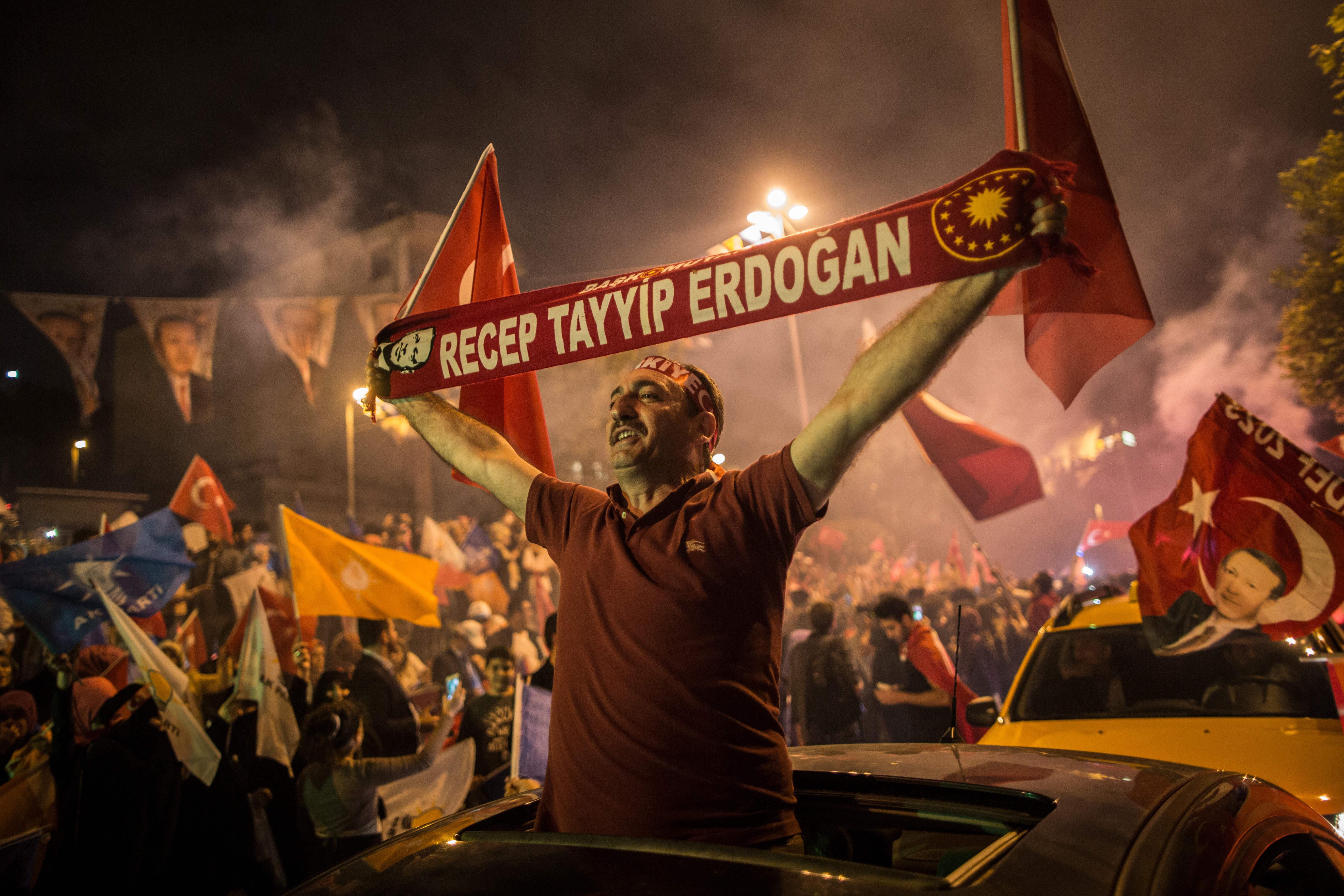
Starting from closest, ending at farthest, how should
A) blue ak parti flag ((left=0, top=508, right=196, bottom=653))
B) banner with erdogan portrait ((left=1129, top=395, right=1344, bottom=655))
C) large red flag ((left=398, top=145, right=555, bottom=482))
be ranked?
large red flag ((left=398, top=145, right=555, bottom=482)), banner with erdogan portrait ((left=1129, top=395, right=1344, bottom=655)), blue ak parti flag ((left=0, top=508, right=196, bottom=653))

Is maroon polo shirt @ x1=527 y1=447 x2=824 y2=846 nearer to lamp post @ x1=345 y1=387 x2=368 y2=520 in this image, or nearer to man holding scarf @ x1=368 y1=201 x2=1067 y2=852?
man holding scarf @ x1=368 y1=201 x2=1067 y2=852

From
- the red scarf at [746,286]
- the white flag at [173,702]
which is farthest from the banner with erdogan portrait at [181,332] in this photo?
the red scarf at [746,286]

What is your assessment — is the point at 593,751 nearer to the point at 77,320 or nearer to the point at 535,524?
the point at 535,524

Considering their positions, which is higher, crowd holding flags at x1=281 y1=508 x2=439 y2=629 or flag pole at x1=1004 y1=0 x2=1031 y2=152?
flag pole at x1=1004 y1=0 x2=1031 y2=152

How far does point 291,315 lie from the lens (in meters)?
10.5

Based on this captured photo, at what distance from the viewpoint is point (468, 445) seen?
9.80 ft

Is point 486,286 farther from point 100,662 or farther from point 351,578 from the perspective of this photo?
point 100,662

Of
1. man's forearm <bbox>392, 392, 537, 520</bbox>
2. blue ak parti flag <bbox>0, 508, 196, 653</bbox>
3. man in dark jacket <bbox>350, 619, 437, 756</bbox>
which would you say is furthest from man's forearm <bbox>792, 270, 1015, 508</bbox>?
blue ak parti flag <bbox>0, 508, 196, 653</bbox>

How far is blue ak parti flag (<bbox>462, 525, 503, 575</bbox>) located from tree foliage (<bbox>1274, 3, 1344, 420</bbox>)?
1387cm

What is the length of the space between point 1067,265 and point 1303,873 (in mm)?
1593

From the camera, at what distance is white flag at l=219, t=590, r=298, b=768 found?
6.12 metres

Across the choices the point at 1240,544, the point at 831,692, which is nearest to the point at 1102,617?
the point at 1240,544

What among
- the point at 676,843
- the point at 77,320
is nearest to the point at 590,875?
the point at 676,843

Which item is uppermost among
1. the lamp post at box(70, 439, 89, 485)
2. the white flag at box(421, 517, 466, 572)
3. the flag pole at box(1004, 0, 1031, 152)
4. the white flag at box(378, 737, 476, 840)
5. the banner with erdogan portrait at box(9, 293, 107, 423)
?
the lamp post at box(70, 439, 89, 485)
